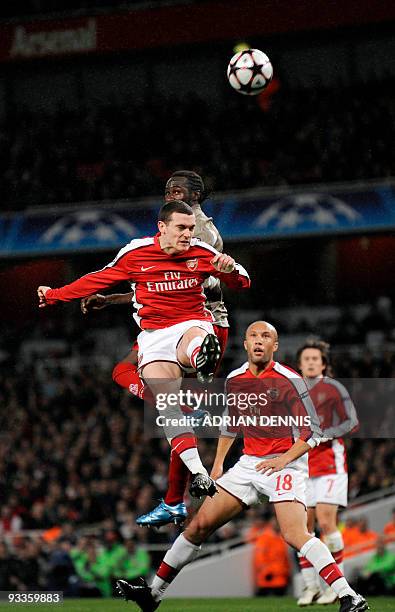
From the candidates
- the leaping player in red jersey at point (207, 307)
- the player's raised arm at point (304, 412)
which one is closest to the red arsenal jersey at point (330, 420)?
the leaping player in red jersey at point (207, 307)

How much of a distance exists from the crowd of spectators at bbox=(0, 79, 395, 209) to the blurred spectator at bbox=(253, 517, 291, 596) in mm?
7804

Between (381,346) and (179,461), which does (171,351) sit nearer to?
(179,461)

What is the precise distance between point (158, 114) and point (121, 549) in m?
12.3

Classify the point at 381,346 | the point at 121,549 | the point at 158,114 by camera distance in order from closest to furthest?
the point at 121,549 < the point at 381,346 < the point at 158,114

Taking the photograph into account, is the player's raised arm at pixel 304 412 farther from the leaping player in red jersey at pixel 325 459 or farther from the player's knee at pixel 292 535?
the leaping player in red jersey at pixel 325 459

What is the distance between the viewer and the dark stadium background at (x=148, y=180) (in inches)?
717

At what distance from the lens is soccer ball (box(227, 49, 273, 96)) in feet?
33.8

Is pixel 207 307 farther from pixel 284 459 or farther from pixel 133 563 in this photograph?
pixel 133 563

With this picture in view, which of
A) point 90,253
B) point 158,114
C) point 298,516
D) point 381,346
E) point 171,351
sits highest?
point 158,114

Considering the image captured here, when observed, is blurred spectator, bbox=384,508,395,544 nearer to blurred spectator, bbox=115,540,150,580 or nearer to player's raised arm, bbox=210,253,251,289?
blurred spectator, bbox=115,540,150,580

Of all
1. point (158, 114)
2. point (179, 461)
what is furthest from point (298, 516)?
point (158, 114)

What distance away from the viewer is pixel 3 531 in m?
16.7

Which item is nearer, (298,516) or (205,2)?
(298,516)

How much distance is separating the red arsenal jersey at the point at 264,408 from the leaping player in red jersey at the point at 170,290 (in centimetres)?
52
